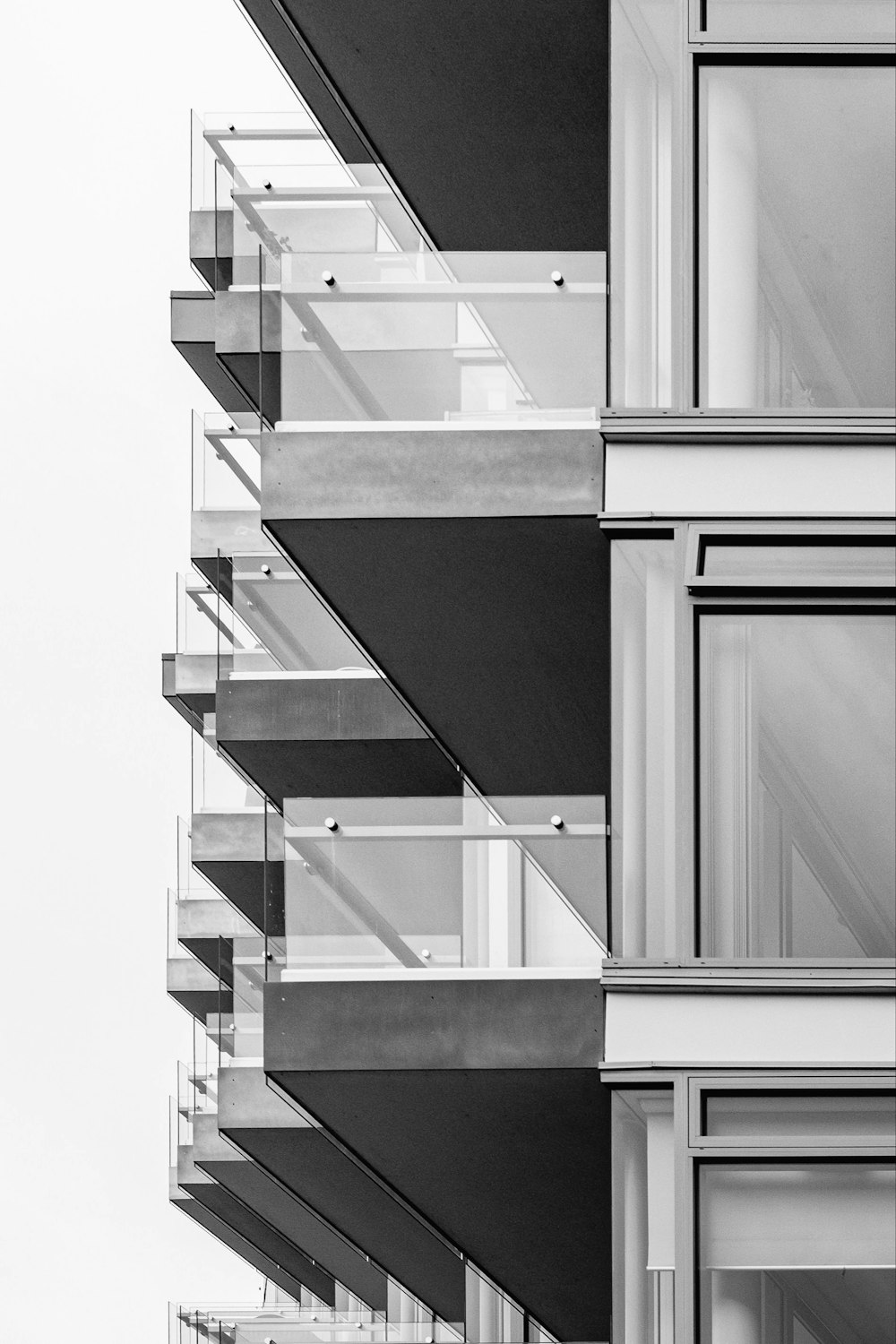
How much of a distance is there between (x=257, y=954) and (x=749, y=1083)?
3.11 metres

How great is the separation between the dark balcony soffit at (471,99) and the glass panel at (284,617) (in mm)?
2635

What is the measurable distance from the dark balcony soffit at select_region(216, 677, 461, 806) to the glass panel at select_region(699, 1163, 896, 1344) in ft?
22.3

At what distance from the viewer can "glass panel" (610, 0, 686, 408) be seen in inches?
400

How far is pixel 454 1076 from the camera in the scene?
32.4 feet

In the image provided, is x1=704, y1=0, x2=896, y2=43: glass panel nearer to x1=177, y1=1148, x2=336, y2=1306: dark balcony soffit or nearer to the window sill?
the window sill

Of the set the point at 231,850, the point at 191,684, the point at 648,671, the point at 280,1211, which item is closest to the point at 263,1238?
the point at 280,1211

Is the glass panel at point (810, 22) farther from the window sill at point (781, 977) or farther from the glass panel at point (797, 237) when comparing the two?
the window sill at point (781, 977)

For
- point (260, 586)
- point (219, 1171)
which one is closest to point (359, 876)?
point (260, 586)

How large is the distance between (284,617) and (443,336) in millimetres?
5915

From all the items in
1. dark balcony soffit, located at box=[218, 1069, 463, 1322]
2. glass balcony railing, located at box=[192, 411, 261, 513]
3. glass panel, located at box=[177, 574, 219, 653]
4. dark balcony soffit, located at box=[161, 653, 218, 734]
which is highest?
glass balcony railing, located at box=[192, 411, 261, 513]

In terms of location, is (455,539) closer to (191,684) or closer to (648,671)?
(648,671)

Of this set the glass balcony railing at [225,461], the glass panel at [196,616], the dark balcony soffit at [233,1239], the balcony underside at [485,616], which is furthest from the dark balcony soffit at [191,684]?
the balcony underside at [485,616]

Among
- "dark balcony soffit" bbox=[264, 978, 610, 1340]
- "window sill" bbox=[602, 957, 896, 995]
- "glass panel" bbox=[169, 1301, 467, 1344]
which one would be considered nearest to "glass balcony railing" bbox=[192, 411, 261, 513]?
"glass panel" bbox=[169, 1301, 467, 1344]

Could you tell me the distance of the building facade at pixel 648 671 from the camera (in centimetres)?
944
